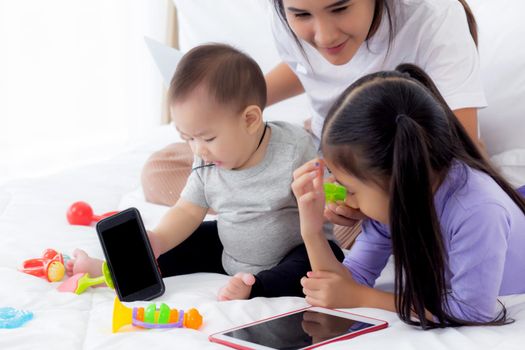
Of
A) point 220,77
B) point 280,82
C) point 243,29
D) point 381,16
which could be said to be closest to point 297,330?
point 220,77

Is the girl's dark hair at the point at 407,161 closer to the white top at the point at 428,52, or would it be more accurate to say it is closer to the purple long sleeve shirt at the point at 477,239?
the purple long sleeve shirt at the point at 477,239

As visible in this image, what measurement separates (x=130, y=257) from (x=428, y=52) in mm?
683

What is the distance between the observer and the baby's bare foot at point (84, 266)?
50.5 inches

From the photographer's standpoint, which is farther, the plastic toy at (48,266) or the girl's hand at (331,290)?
the plastic toy at (48,266)

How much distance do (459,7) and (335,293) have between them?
655 mm

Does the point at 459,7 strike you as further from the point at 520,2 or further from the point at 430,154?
the point at 430,154

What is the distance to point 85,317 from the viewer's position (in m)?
1.10

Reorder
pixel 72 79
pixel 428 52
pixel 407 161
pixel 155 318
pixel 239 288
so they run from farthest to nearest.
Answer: pixel 72 79, pixel 428 52, pixel 239 288, pixel 155 318, pixel 407 161

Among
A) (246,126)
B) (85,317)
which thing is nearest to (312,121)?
(246,126)

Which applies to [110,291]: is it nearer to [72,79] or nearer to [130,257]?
[130,257]

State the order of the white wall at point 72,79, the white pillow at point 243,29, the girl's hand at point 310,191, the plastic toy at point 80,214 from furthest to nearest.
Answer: the white wall at point 72,79
the white pillow at point 243,29
the plastic toy at point 80,214
the girl's hand at point 310,191

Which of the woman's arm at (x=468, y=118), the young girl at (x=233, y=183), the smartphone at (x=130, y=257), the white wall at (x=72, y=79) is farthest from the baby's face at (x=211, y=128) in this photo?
the white wall at (x=72, y=79)

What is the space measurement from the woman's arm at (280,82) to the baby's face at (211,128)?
447 millimetres

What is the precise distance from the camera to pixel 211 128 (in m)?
1.26
